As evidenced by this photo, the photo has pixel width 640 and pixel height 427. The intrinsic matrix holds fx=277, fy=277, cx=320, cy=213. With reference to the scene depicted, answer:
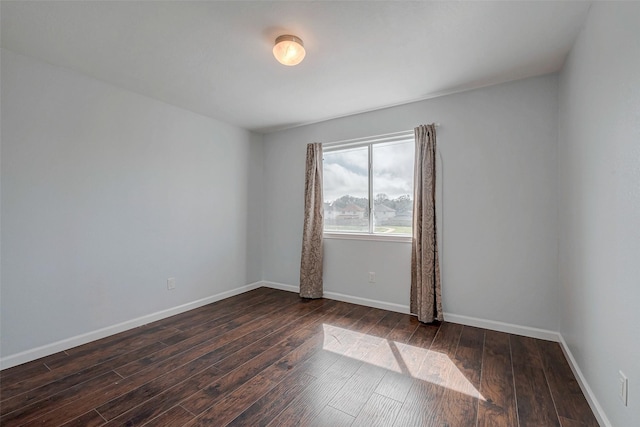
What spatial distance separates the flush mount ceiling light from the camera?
78.4 inches

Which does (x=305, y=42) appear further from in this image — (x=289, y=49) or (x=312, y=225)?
(x=312, y=225)

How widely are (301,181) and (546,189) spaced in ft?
9.46

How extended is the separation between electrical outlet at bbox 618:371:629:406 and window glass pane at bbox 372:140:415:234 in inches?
83.9

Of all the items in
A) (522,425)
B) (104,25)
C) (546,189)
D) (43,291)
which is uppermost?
(104,25)

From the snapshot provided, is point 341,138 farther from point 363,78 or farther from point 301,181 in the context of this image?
point 363,78

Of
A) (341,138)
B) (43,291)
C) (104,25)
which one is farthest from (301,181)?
(43,291)

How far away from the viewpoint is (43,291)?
2344mm

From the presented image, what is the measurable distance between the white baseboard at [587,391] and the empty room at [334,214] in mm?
16

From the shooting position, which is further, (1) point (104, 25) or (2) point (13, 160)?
(2) point (13, 160)

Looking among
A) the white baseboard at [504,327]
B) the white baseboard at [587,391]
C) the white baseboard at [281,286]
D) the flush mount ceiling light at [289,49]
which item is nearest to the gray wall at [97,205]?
the white baseboard at [281,286]

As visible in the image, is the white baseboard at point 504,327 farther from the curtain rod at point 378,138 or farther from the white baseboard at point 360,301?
the curtain rod at point 378,138

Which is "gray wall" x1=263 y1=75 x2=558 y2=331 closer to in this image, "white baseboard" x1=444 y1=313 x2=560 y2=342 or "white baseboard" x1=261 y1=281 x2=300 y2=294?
"white baseboard" x1=444 y1=313 x2=560 y2=342

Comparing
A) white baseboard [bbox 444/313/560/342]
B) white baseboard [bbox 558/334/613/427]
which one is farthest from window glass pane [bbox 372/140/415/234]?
white baseboard [bbox 558/334/613/427]

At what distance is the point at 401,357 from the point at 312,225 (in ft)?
6.85
